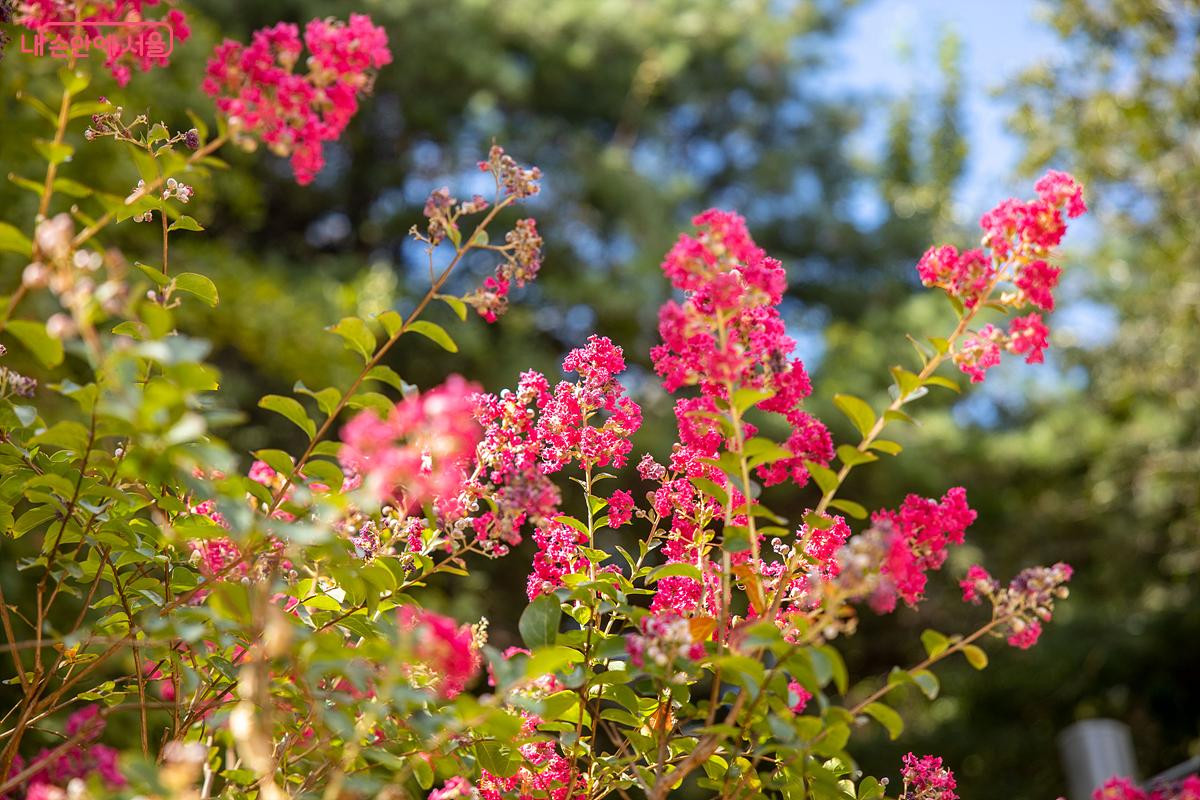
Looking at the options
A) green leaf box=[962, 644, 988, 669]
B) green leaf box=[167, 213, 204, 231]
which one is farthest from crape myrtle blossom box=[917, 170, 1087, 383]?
green leaf box=[167, 213, 204, 231]

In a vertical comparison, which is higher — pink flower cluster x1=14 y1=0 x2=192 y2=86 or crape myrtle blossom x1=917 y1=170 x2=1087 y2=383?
pink flower cluster x1=14 y1=0 x2=192 y2=86

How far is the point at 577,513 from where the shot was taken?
5891 millimetres

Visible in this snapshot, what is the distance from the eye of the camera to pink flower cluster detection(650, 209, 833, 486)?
1087 mm

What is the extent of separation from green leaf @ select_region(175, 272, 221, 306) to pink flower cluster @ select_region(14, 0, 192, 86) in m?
0.23

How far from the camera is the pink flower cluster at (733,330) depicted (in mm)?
1087

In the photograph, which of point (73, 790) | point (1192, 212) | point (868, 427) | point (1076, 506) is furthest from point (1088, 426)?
point (73, 790)

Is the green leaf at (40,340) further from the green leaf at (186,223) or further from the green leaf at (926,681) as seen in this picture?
the green leaf at (926,681)

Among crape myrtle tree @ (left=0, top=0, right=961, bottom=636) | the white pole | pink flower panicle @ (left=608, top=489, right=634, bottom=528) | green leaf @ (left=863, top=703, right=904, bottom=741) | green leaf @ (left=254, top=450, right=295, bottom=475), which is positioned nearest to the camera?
green leaf @ (left=863, top=703, right=904, bottom=741)

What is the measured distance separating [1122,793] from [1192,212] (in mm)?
7386

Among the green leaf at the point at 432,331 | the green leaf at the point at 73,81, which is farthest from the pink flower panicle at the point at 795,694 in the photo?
the green leaf at the point at 73,81

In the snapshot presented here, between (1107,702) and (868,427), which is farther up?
(1107,702)

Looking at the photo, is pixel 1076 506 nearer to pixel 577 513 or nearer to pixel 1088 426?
pixel 1088 426

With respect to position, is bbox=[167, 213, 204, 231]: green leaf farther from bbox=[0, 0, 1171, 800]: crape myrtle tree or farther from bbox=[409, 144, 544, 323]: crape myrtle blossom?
bbox=[409, 144, 544, 323]: crape myrtle blossom

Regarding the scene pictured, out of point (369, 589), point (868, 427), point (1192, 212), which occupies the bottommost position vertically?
point (369, 589)
